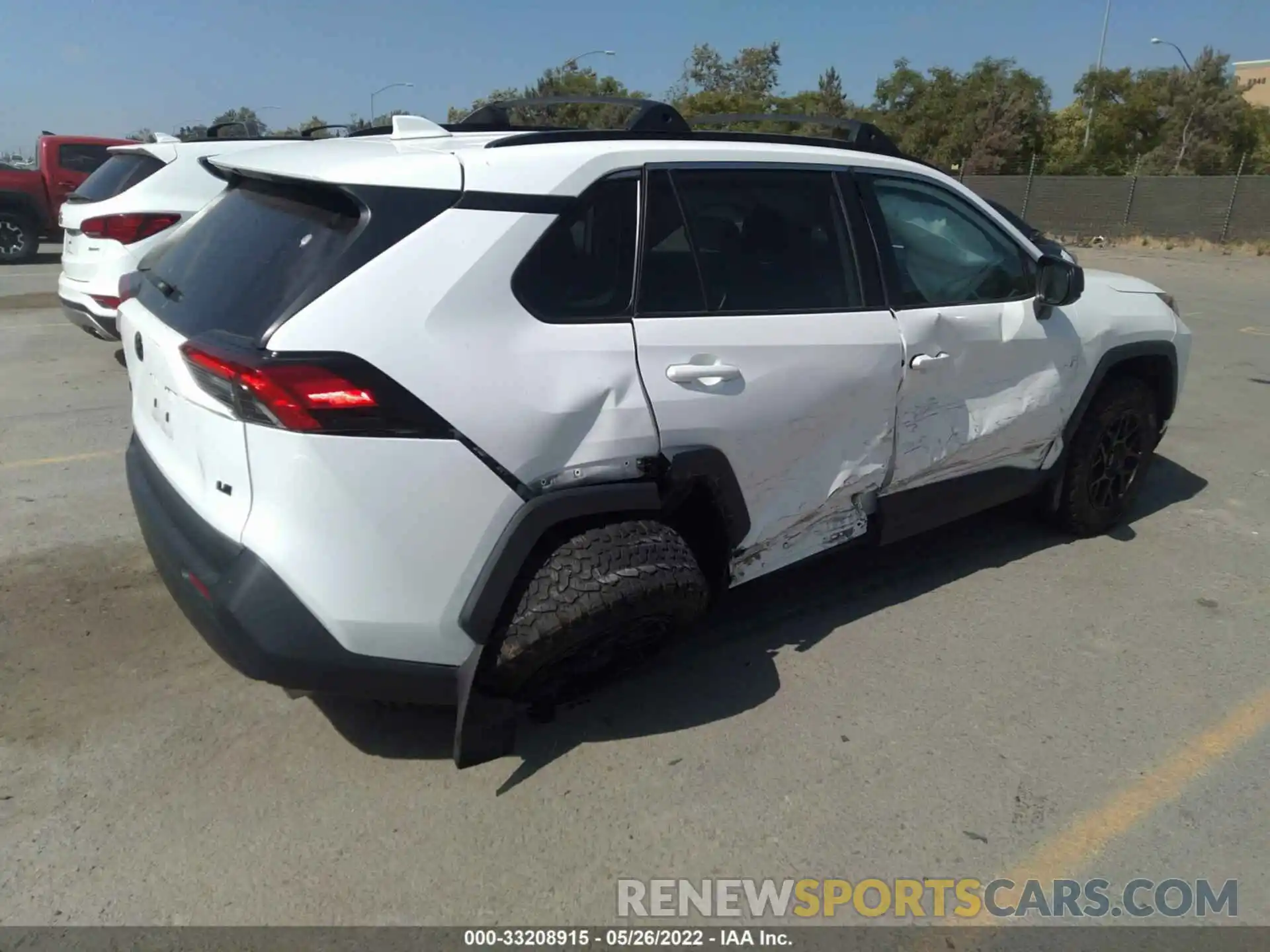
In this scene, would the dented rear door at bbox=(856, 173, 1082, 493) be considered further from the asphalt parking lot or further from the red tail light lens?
the red tail light lens

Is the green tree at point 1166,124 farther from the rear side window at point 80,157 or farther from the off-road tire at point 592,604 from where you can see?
the off-road tire at point 592,604

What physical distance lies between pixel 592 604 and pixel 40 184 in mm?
16424

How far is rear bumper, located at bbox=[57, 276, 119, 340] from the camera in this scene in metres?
6.81

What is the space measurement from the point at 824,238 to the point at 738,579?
4.17ft

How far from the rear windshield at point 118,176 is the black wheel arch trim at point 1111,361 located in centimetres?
646

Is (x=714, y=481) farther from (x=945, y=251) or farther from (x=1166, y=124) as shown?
(x=1166, y=124)

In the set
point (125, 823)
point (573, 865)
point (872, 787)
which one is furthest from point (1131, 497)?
point (125, 823)

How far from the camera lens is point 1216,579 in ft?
14.2

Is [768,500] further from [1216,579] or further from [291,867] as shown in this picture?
[1216,579]

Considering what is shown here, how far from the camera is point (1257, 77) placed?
9125cm

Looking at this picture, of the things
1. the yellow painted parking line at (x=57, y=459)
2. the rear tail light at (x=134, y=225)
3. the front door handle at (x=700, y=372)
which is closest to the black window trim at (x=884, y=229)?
the front door handle at (x=700, y=372)

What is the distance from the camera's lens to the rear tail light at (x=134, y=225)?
22.4 ft
